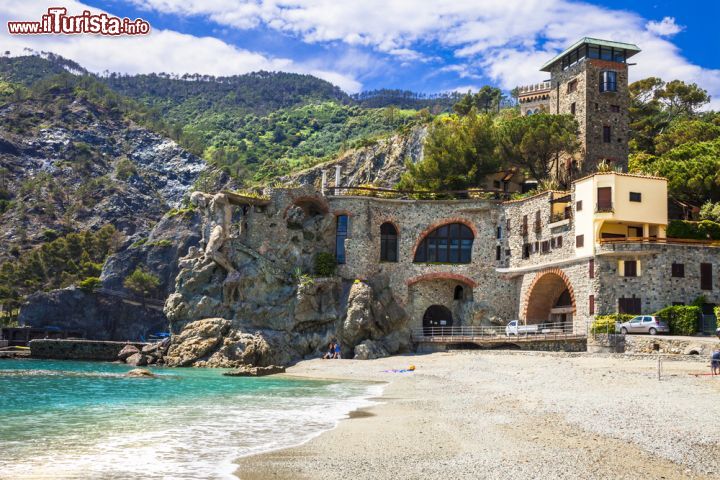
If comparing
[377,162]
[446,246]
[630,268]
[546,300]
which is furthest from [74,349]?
[630,268]

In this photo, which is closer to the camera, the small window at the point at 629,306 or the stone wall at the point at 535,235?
the small window at the point at 629,306

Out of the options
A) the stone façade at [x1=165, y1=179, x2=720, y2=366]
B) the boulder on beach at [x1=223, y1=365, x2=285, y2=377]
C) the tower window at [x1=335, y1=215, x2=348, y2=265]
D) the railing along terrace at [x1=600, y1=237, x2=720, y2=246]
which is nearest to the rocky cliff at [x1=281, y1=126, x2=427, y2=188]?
the tower window at [x1=335, y1=215, x2=348, y2=265]

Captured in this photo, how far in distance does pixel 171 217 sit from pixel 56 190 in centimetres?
4215

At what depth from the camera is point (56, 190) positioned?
411 ft

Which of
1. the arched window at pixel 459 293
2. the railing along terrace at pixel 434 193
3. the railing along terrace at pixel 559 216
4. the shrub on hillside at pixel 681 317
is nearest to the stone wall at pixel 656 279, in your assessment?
the shrub on hillside at pixel 681 317

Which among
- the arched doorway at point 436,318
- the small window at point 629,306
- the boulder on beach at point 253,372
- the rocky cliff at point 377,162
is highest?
the rocky cliff at point 377,162

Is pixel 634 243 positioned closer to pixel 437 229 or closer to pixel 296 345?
pixel 437 229

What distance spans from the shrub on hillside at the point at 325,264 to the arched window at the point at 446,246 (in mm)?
6567

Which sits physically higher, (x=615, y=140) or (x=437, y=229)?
(x=615, y=140)

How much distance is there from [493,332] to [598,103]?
22.7 meters

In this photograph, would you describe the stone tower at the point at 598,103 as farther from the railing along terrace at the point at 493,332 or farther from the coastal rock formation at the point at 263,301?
the coastal rock formation at the point at 263,301

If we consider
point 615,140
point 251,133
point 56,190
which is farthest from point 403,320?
point 251,133

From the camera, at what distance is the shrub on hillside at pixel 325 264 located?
4909 centimetres

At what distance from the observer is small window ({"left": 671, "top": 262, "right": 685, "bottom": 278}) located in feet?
128
